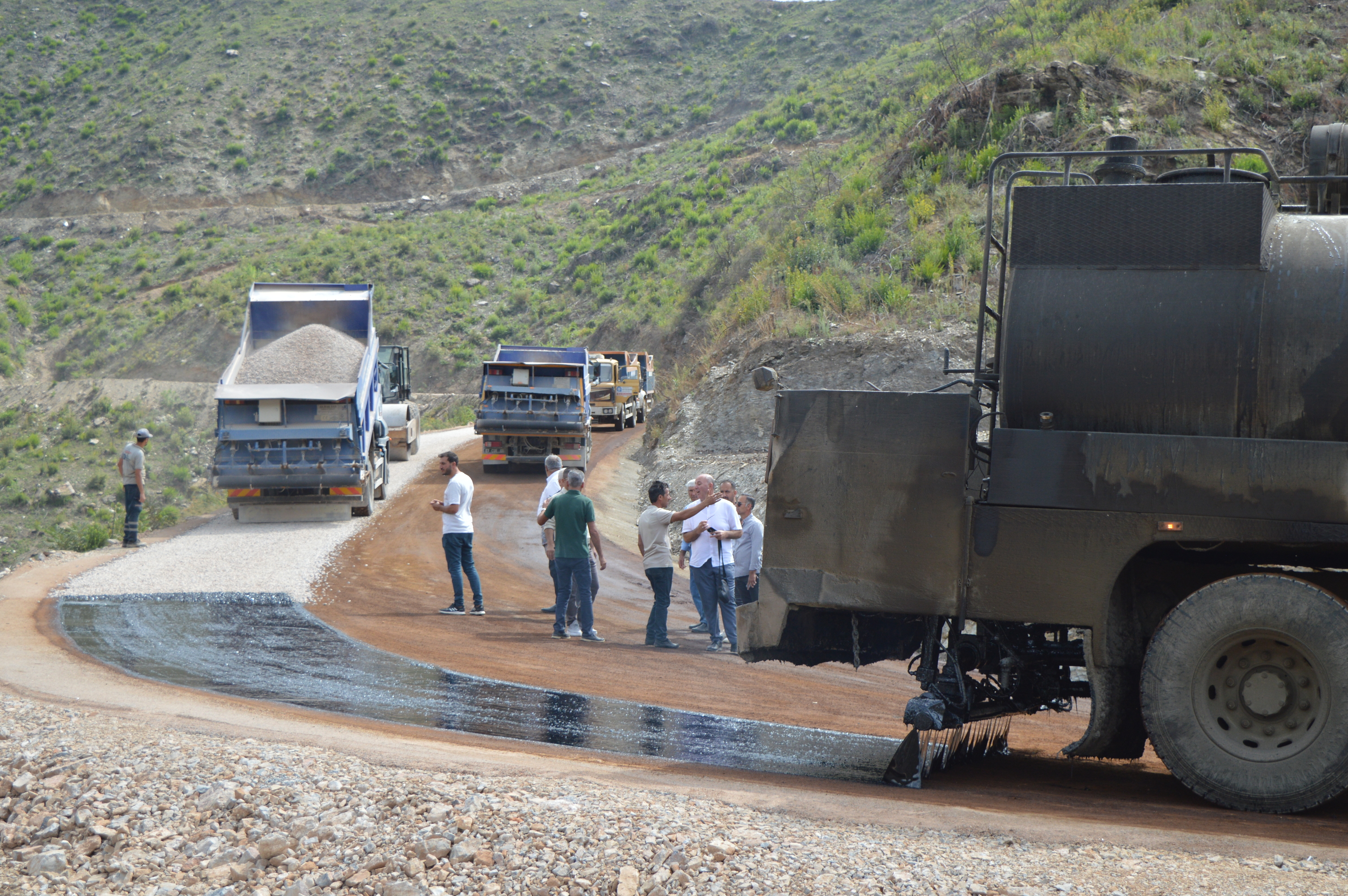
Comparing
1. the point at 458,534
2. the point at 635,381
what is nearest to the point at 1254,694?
the point at 458,534

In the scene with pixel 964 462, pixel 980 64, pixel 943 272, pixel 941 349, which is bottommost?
pixel 964 462

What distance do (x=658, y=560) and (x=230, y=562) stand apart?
7571 mm

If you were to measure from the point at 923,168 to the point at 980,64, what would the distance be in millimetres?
7556

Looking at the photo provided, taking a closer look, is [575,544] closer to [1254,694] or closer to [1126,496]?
[1126,496]

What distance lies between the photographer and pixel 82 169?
66.2m

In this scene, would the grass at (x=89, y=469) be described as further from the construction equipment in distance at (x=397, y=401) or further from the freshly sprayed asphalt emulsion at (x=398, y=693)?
the freshly sprayed asphalt emulsion at (x=398, y=693)

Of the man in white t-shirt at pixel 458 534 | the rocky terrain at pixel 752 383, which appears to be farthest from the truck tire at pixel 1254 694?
the rocky terrain at pixel 752 383

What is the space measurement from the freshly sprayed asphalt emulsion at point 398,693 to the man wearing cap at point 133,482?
5.12 metres

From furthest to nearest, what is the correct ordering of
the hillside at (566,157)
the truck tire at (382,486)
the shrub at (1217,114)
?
the hillside at (566,157) < the shrub at (1217,114) < the truck tire at (382,486)

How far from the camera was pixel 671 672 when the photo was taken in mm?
10016

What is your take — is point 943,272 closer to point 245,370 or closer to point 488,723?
point 245,370

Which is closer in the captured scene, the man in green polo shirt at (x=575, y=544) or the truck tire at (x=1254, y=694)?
the truck tire at (x=1254, y=694)

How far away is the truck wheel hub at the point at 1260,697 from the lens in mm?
5379

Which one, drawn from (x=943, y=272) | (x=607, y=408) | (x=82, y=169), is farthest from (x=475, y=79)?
(x=943, y=272)
